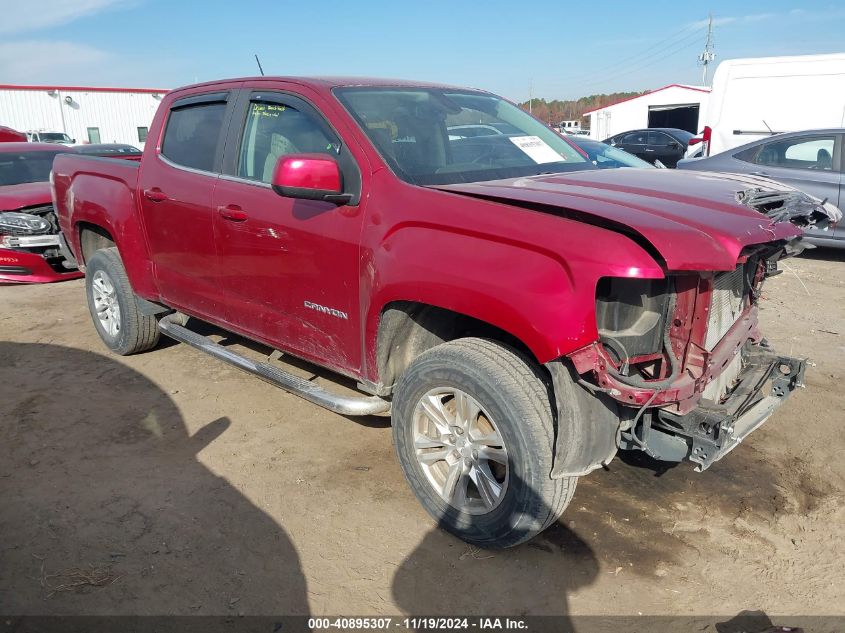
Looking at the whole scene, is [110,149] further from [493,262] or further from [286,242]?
[493,262]

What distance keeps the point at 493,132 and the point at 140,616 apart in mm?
2947

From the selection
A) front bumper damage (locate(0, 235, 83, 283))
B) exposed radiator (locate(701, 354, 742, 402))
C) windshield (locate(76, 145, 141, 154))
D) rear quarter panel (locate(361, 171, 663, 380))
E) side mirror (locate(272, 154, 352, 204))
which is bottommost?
front bumper damage (locate(0, 235, 83, 283))

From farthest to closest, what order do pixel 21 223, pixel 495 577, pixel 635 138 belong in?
pixel 635 138
pixel 21 223
pixel 495 577

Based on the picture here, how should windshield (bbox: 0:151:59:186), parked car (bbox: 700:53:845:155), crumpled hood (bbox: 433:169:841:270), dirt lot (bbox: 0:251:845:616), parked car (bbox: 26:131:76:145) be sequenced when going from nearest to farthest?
1. crumpled hood (bbox: 433:169:841:270)
2. dirt lot (bbox: 0:251:845:616)
3. windshield (bbox: 0:151:59:186)
4. parked car (bbox: 700:53:845:155)
5. parked car (bbox: 26:131:76:145)

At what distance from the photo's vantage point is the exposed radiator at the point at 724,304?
2.81 meters

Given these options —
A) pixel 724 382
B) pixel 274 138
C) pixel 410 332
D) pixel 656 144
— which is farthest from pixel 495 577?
pixel 656 144

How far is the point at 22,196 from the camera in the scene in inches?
307

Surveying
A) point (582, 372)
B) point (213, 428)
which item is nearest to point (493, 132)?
point (582, 372)

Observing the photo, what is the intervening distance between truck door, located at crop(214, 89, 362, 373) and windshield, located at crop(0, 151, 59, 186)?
5.92 m

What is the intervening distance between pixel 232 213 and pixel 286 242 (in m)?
0.49

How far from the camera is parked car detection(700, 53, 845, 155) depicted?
9953mm

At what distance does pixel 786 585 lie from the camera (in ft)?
9.10

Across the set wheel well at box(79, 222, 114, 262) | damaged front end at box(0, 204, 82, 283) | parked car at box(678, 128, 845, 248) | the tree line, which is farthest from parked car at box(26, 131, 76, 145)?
the tree line

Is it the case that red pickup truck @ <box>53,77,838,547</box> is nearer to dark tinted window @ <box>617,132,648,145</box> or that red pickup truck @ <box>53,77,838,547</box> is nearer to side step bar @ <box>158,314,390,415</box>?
side step bar @ <box>158,314,390,415</box>
